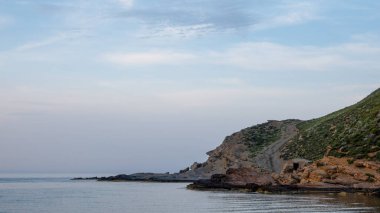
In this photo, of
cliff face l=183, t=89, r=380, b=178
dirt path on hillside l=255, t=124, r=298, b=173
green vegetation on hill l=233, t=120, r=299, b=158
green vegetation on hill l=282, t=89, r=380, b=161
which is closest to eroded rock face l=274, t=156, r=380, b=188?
cliff face l=183, t=89, r=380, b=178

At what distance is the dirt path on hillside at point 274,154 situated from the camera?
130 metres

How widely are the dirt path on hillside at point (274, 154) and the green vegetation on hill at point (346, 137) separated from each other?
3037mm

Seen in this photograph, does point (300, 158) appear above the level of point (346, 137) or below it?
below

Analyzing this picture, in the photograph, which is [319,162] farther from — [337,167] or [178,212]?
[178,212]

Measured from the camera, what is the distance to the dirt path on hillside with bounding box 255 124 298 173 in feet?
426

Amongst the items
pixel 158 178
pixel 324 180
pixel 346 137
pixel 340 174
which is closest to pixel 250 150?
pixel 158 178

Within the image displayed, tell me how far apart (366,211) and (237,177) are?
53.0m

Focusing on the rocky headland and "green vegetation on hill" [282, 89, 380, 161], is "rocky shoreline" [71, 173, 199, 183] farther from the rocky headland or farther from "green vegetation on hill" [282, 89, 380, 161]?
"green vegetation on hill" [282, 89, 380, 161]

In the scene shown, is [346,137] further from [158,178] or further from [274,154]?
[158,178]

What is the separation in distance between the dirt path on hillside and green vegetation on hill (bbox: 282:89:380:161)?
120 inches

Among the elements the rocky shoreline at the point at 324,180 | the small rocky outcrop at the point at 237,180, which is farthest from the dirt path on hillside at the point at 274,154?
the rocky shoreline at the point at 324,180

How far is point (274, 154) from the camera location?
141 meters

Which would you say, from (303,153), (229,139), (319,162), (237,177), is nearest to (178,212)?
(319,162)

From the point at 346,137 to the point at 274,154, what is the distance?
3709 cm
